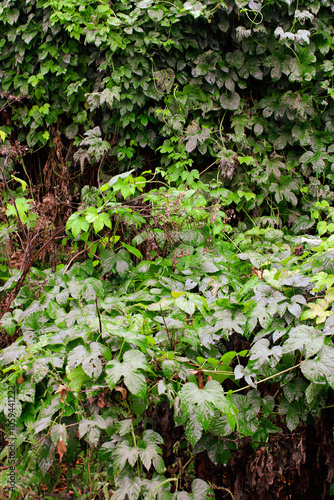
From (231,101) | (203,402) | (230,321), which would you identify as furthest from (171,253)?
(231,101)

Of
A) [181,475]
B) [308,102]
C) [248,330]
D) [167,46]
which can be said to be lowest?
[181,475]

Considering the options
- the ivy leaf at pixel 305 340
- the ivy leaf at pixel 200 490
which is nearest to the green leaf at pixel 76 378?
the ivy leaf at pixel 200 490

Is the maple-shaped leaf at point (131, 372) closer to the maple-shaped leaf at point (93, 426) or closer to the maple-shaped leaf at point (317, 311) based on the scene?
the maple-shaped leaf at point (93, 426)

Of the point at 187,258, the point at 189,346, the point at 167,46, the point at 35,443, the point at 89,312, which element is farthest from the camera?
the point at 167,46

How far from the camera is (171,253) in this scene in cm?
229

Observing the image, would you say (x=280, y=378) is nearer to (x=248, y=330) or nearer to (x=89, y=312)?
(x=248, y=330)

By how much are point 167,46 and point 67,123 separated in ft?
3.43

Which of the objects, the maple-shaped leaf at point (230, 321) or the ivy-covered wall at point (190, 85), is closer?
the maple-shaped leaf at point (230, 321)

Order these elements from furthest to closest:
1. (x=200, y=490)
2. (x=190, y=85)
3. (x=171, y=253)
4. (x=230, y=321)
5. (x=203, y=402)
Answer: (x=190, y=85) < (x=171, y=253) < (x=230, y=321) < (x=200, y=490) < (x=203, y=402)

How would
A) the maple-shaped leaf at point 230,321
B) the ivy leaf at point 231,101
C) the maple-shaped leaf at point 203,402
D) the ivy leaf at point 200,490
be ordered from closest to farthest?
the maple-shaped leaf at point 203,402, the ivy leaf at point 200,490, the maple-shaped leaf at point 230,321, the ivy leaf at point 231,101

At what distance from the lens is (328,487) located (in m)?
1.47

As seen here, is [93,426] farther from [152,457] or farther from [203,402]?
[203,402]

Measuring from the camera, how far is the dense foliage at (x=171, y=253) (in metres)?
1.31

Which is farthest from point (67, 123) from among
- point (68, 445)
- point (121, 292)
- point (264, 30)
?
point (68, 445)
